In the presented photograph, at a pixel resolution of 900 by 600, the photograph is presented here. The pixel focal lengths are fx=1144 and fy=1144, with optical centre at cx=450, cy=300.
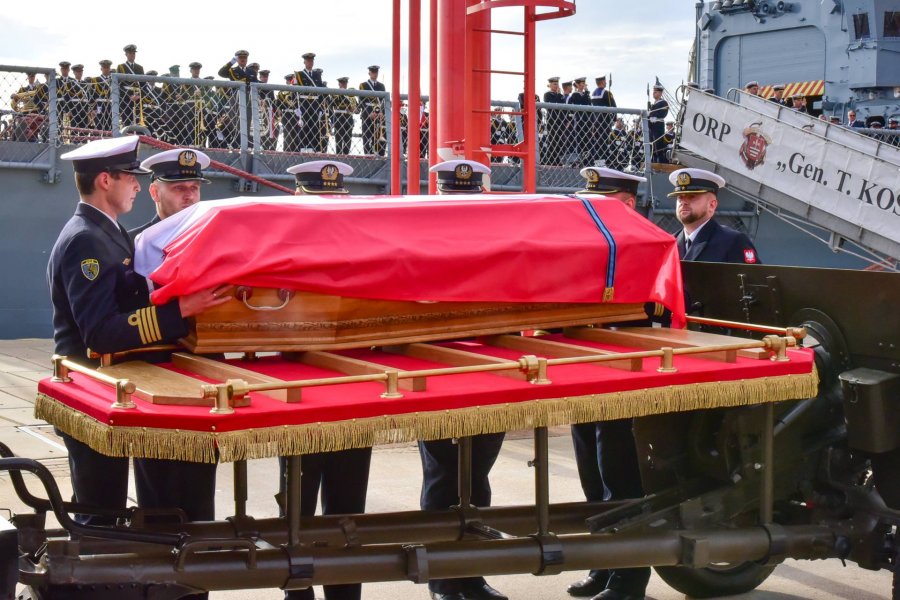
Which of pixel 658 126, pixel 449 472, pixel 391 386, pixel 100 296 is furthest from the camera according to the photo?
pixel 658 126

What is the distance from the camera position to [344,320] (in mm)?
3674

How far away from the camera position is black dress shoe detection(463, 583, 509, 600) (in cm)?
474

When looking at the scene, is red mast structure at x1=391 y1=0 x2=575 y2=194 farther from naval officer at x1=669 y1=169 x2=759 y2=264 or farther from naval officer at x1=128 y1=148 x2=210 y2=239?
naval officer at x1=128 y1=148 x2=210 y2=239

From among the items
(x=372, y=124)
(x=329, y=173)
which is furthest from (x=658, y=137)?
(x=329, y=173)

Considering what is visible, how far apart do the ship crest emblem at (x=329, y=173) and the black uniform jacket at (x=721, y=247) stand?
204 centimetres

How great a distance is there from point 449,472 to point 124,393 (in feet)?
6.47

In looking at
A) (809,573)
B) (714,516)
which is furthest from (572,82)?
(714,516)

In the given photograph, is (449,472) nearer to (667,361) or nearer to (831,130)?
(667,361)

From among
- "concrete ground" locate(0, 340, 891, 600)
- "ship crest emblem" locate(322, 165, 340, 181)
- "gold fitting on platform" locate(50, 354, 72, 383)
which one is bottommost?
"concrete ground" locate(0, 340, 891, 600)

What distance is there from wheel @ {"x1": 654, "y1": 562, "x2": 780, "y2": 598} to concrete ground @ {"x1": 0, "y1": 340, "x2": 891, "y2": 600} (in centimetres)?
7

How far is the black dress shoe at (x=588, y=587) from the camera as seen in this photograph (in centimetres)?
495

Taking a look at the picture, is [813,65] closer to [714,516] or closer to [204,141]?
[204,141]

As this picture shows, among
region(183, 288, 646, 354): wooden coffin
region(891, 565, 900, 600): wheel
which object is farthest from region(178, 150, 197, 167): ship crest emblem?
region(891, 565, 900, 600): wheel

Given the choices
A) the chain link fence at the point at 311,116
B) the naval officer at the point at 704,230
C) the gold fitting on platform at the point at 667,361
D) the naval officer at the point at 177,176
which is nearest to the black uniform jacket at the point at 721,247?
the naval officer at the point at 704,230
